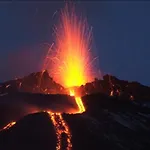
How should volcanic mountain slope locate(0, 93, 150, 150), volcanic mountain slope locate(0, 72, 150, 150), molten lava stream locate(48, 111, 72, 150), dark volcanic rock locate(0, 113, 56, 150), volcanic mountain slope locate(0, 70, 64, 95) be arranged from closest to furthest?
molten lava stream locate(48, 111, 72, 150)
dark volcanic rock locate(0, 113, 56, 150)
volcanic mountain slope locate(0, 93, 150, 150)
volcanic mountain slope locate(0, 72, 150, 150)
volcanic mountain slope locate(0, 70, 64, 95)

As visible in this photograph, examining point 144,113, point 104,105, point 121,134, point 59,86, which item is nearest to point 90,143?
point 121,134

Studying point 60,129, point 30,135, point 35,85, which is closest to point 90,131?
point 60,129

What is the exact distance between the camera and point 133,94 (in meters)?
118

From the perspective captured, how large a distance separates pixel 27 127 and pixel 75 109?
74.5ft

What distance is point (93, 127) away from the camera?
70.1 metres

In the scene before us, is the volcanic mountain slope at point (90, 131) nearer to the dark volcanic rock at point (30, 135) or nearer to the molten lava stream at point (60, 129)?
the dark volcanic rock at point (30, 135)

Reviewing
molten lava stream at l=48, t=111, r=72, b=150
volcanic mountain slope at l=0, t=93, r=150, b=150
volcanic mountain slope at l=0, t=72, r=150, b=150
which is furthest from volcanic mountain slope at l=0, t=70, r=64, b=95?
molten lava stream at l=48, t=111, r=72, b=150

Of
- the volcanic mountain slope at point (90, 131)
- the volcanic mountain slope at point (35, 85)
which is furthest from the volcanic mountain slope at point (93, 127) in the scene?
the volcanic mountain slope at point (35, 85)

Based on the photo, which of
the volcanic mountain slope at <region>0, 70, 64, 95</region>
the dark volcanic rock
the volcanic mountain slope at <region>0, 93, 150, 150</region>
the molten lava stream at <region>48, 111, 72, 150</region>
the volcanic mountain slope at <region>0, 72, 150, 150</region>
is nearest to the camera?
the molten lava stream at <region>48, 111, 72, 150</region>

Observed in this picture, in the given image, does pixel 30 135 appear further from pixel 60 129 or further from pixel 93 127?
pixel 93 127

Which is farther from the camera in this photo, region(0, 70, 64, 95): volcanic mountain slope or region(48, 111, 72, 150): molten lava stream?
region(0, 70, 64, 95): volcanic mountain slope

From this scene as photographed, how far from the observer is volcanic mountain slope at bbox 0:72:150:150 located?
62.0 m

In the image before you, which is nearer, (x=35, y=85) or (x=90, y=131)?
(x=90, y=131)

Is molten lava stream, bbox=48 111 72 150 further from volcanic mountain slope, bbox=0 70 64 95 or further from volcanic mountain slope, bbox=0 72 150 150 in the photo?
volcanic mountain slope, bbox=0 70 64 95
